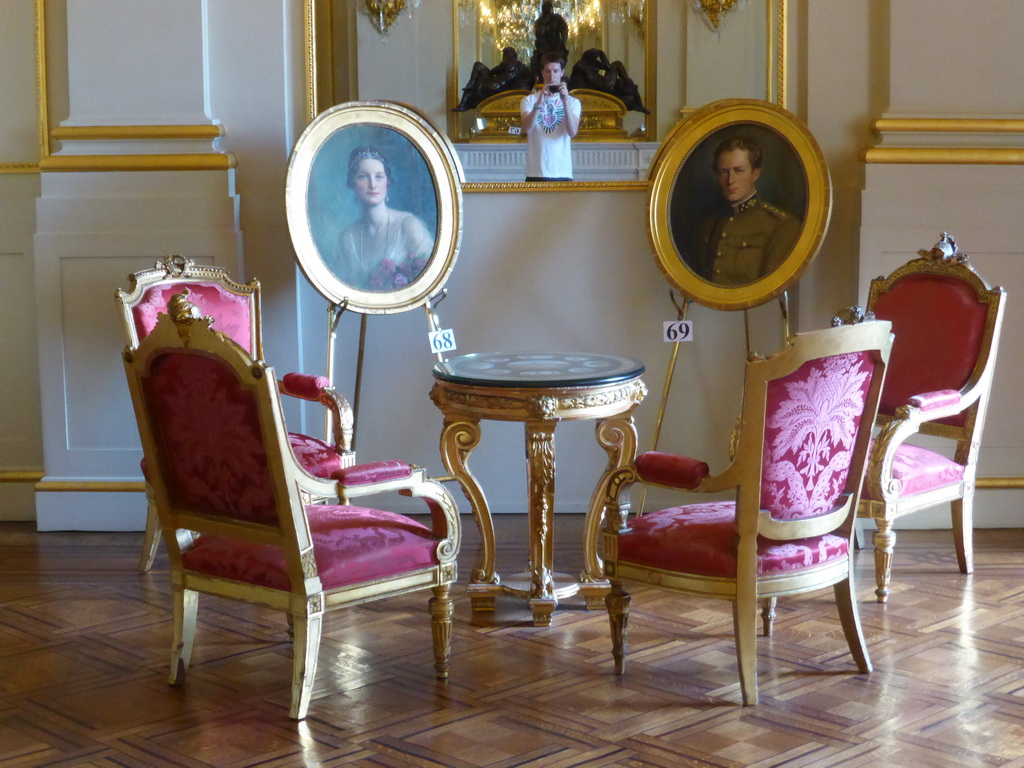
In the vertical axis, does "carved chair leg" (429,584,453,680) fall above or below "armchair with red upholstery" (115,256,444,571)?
below

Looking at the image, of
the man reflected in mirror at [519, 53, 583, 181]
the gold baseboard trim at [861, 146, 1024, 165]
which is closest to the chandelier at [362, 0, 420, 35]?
the man reflected in mirror at [519, 53, 583, 181]

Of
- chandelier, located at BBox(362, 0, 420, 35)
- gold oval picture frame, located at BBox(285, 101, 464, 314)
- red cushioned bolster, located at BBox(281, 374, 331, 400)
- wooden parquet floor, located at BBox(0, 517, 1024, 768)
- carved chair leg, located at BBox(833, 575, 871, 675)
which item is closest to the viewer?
wooden parquet floor, located at BBox(0, 517, 1024, 768)

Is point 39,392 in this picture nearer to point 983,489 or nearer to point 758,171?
point 758,171

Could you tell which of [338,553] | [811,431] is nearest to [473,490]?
[338,553]

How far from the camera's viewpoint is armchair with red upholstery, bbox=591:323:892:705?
3.22 metres

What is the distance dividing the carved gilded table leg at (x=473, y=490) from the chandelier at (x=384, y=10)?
11.0ft

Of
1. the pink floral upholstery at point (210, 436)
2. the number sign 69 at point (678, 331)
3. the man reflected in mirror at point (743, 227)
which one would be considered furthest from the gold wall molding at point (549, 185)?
the pink floral upholstery at point (210, 436)

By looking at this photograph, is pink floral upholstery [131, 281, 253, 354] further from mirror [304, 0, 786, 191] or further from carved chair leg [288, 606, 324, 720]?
carved chair leg [288, 606, 324, 720]

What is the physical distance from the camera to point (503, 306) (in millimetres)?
5461

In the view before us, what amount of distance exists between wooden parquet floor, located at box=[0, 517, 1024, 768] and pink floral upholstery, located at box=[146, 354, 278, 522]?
0.58m

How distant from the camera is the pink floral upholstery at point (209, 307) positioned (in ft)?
15.4

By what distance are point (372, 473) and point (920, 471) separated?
6.72 ft

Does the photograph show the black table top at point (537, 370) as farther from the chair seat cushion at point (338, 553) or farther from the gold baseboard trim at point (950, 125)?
the gold baseboard trim at point (950, 125)

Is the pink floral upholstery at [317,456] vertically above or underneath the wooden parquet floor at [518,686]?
above
